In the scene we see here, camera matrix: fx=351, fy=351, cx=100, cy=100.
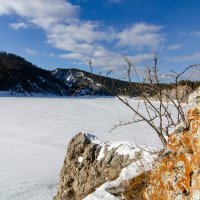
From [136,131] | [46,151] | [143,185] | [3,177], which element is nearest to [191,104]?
[143,185]

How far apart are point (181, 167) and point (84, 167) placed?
537cm

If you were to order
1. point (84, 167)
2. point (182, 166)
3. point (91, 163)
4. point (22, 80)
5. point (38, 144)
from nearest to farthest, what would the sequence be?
point (182, 166), point (91, 163), point (84, 167), point (38, 144), point (22, 80)

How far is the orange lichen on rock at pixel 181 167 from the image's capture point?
7.31ft

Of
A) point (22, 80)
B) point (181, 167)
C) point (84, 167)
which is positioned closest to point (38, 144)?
point (84, 167)

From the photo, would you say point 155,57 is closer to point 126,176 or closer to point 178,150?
point 126,176

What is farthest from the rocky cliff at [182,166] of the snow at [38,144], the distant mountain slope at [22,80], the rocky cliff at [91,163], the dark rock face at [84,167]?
the distant mountain slope at [22,80]

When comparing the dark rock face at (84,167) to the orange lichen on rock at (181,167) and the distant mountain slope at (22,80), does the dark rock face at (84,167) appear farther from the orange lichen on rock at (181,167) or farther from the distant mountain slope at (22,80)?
the distant mountain slope at (22,80)

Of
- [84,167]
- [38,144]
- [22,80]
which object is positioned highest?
[22,80]

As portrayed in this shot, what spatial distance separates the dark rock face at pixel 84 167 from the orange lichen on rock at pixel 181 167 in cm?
384

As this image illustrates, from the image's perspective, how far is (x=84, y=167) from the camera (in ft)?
24.8

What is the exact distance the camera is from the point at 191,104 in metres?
2.48

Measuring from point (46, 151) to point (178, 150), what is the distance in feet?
56.4

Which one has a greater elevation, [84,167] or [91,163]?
[91,163]

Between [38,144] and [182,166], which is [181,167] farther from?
[38,144]
